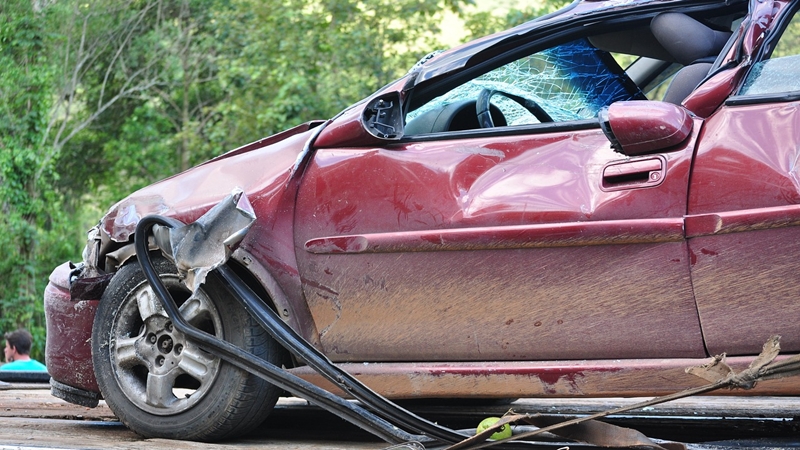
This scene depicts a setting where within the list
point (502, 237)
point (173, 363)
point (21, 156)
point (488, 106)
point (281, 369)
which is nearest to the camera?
point (502, 237)

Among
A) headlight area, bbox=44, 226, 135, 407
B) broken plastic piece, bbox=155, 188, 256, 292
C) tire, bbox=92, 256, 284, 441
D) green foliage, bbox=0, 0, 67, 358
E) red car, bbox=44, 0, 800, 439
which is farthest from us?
green foliage, bbox=0, 0, 67, 358

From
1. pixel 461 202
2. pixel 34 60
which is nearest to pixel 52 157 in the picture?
pixel 34 60

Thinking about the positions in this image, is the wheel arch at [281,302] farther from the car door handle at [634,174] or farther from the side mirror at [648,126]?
the side mirror at [648,126]

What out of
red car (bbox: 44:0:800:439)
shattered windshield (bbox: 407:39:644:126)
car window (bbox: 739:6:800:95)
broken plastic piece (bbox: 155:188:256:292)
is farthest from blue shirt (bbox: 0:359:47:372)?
car window (bbox: 739:6:800:95)

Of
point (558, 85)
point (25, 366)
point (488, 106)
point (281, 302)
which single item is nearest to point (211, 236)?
point (281, 302)

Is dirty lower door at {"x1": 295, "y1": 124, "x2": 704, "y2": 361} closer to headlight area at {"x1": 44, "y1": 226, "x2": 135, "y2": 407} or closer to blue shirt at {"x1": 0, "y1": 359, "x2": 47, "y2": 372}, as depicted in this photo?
headlight area at {"x1": 44, "y1": 226, "x2": 135, "y2": 407}

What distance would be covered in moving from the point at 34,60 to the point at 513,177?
14750mm

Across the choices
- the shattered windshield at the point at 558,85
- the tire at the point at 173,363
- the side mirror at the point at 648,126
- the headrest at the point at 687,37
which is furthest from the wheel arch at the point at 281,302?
the headrest at the point at 687,37

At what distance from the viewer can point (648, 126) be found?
113 inches

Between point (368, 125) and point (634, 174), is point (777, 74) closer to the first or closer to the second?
point (634, 174)

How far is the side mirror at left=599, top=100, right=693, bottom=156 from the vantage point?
286 centimetres

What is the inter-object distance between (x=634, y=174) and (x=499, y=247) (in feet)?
1.60

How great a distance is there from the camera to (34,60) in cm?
1602

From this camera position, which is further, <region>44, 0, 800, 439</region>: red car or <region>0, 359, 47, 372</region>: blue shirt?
<region>0, 359, 47, 372</region>: blue shirt
